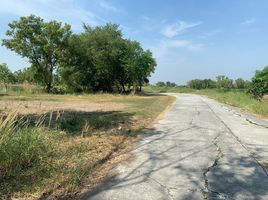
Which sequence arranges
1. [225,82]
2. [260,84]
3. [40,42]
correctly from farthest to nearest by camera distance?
[225,82] < [40,42] < [260,84]

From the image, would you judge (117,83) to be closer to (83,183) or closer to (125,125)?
(125,125)

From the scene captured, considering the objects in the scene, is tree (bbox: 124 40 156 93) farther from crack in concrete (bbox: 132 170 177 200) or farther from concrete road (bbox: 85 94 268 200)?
crack in concrete (bbox: 132 170 177 200)

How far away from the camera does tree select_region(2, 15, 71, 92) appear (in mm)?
40938

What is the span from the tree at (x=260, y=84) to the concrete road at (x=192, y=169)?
18.9 m

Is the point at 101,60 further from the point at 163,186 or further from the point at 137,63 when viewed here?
the point at 163,186

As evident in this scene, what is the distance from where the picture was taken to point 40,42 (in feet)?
134

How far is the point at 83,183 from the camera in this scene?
5188 millimetres

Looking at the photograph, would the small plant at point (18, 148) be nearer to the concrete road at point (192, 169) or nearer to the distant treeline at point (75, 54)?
the concrete road at point (192, 169)

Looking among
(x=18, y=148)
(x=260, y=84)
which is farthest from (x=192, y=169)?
(x=260, y=84)

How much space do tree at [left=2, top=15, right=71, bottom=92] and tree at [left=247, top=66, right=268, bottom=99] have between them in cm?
2415

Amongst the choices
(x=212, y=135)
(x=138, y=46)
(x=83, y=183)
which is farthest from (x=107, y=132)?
(x=138, y=46)

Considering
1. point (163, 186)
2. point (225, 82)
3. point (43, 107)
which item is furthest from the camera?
point (225, 82)

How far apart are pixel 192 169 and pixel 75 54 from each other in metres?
38.4

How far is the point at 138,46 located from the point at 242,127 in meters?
33.9
